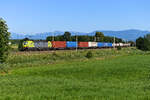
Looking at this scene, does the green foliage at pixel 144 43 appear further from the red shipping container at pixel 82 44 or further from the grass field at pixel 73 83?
the grass field at pixel 73 83

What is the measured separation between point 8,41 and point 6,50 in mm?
1351

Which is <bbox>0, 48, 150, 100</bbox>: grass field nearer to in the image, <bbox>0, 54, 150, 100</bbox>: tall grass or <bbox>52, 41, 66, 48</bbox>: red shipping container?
<bbox>0, 54, 150, 100</bbox>: tall grass

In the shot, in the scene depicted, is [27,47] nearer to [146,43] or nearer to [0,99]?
[0,99]

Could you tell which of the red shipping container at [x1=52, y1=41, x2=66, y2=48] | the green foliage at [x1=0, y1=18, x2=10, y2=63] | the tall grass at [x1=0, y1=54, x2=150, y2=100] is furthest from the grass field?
the red shipping container at [x1=52, y1=41, x2=66, y2=48]

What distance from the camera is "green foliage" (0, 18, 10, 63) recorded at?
32188 millimetres

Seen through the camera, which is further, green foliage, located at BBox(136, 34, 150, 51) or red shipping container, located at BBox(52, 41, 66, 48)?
green foliage, located at BBox(136, 34, 150, 51)

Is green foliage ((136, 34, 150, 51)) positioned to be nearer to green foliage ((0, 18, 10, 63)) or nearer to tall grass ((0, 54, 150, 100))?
tall grass ((0, 54, 150, 100))

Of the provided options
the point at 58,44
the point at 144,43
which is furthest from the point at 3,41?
the point at 144,43

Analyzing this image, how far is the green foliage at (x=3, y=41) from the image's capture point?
1267 inches

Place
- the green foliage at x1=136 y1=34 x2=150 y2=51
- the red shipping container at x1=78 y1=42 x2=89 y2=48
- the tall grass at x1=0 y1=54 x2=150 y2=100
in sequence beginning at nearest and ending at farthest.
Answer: the tall grass at x1=0 y1=54 x2=150 y2=100
the red shipping container at x1=78 y1=42 x2=89 y2=48
the green foliage at x1=136 y1=34 x2=150 y2=51

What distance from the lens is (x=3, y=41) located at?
32.0 m

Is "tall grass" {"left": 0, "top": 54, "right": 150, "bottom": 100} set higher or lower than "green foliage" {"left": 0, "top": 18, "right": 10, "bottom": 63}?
lower

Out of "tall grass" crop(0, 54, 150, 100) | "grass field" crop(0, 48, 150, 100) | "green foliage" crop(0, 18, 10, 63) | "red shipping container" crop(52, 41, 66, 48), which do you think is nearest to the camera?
"tall grass" crop(0, 54, 150, 100)

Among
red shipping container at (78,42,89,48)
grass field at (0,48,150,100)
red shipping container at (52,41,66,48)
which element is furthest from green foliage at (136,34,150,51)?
grass field at (0,48,150,100)
